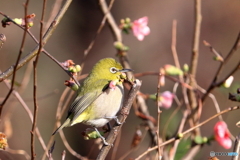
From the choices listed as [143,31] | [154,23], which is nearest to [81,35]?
[154,23]

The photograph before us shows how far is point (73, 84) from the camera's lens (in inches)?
98.0

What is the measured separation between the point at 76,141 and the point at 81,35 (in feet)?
Result: 7.64

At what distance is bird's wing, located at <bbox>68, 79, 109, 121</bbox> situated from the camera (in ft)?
10.2

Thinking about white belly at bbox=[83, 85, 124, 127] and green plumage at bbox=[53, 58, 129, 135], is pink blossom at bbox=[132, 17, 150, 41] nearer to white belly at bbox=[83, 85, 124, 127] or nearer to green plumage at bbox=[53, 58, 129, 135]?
green plumage at bbox=[53, 58, 129, 135]

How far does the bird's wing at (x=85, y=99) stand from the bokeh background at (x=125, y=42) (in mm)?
3725

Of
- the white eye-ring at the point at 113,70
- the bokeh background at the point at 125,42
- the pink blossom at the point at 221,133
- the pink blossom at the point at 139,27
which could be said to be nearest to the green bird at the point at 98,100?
the white eye-ring at the point at 113,70

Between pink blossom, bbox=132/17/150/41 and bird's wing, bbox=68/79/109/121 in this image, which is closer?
bird's wing, bbox=68/79/109/121

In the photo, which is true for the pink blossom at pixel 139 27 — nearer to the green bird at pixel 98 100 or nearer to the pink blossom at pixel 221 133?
the green bird at pixel 98 100

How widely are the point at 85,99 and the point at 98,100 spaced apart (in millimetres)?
112

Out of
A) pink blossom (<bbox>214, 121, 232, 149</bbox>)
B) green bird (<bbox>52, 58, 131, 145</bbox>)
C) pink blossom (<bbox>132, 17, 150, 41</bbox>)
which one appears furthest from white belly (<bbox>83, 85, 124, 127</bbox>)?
pink blossom (<bbox>214, 121, 232, 149</bbox>)

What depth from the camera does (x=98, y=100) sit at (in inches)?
125

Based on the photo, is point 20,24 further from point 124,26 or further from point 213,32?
point 213,32

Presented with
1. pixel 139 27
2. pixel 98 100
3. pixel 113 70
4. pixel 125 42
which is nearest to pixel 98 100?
pixel 98 100

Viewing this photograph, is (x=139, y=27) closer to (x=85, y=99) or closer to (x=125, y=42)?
(x=85, y=99)
